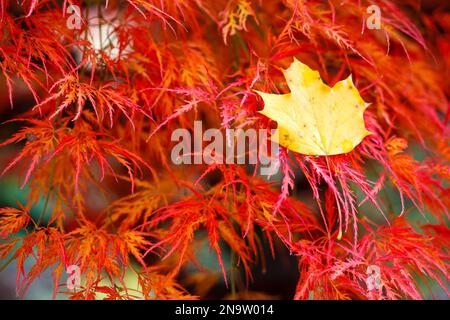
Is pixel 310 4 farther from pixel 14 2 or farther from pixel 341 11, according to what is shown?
pixel 14 2

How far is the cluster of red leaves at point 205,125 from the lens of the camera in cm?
71

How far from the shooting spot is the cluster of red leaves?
2.33 ft

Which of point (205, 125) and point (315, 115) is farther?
point (205, 125)

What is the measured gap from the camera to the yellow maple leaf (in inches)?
27.7

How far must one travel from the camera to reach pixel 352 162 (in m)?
0.76

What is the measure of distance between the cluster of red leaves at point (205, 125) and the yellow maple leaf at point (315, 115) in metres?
0.03

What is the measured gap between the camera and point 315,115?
727mm

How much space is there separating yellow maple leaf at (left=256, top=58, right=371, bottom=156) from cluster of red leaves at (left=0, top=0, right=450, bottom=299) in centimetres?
3

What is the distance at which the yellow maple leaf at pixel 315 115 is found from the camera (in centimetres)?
70

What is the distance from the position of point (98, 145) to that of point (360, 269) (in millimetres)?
481

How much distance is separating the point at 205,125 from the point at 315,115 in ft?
1.49

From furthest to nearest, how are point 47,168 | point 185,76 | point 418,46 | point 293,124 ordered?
point 418,46 → point 47,168 → point 185,76 → point 293,124
